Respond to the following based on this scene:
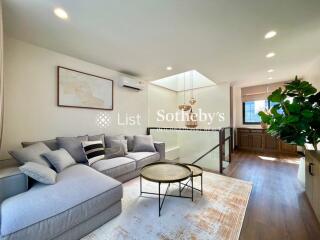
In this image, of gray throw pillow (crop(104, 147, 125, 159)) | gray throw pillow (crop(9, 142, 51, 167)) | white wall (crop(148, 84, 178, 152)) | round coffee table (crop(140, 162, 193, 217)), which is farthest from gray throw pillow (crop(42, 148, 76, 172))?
white wall (crop(148, 84, 178, 152))

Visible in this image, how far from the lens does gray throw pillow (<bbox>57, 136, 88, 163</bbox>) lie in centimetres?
247

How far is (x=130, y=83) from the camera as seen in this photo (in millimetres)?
3816

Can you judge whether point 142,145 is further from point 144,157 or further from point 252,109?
point 252,109

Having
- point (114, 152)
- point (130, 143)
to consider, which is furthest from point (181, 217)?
point (130, 143)

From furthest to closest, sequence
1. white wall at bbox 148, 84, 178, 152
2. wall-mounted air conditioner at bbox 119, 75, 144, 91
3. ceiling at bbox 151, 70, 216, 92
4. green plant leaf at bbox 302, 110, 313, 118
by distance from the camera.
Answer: ceiling at bbox 151, 70, 216, 92
white wall at bbox 148, 84, 178, 152
wall-mounted air conditioner at bbox 119, 75, 144, 91
green plant leaf at bbox 302, 110, 313, 118

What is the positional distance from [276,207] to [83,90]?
3957mm

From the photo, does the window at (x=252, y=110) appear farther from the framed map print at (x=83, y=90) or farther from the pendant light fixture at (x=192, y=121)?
the framed map print at (x=83, y=90)

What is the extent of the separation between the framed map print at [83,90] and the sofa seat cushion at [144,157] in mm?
1383

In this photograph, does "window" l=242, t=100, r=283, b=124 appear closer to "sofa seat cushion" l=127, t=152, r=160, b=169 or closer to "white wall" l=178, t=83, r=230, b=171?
"white wall" l=178, t=83, r=230, b=171

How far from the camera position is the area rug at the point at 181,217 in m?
1.53

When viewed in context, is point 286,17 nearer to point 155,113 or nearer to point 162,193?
point 162,193

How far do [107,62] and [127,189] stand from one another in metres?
2.68

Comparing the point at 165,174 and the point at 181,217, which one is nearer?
the point at 181,217

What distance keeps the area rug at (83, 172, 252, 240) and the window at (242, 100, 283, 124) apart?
4135 mm
